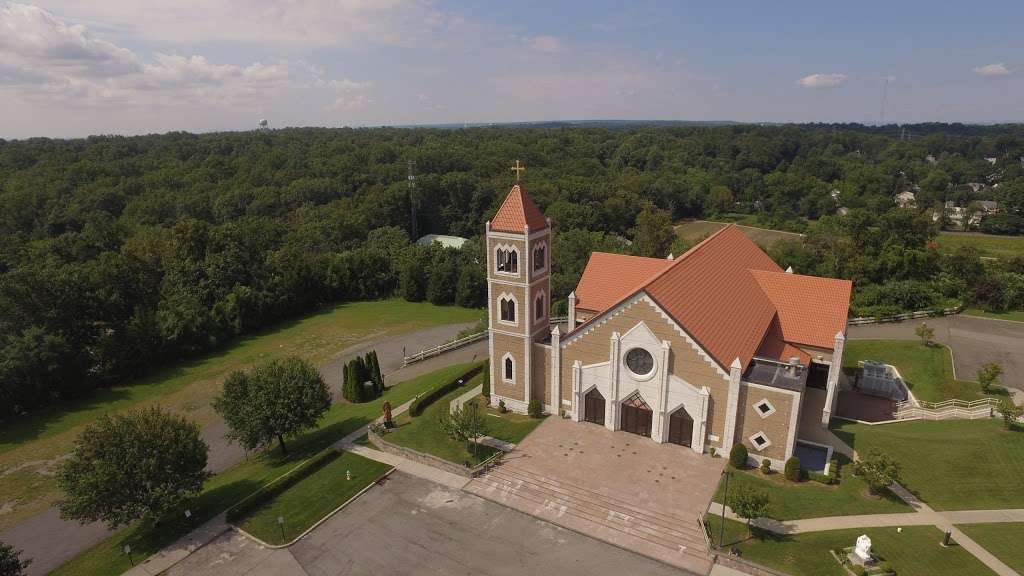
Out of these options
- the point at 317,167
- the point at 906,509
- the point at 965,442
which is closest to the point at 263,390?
the point at 906,509

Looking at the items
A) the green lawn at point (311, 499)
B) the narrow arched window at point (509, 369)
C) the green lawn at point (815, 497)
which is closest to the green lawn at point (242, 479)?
the green lawn at point (311, 499)

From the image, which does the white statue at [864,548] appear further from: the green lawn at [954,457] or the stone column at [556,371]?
the stone column at [556,371]

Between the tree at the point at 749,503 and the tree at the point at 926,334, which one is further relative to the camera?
the tree at the point at 926,334

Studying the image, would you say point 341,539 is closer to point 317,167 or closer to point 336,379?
point 336,379

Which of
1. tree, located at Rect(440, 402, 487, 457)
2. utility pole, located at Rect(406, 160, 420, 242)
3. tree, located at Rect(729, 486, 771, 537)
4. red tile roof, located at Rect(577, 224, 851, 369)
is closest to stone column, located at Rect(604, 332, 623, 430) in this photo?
red tile roof, located at Rect(577, 224, 851, 369)

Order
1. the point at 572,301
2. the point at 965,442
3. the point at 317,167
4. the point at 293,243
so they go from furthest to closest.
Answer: the point at 317,167
the point at 293,243
the point at 572,301
the point at 965,442

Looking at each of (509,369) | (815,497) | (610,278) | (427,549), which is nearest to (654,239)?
(610,278)

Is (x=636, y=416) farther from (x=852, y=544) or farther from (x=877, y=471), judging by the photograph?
(x=852, y=544)
